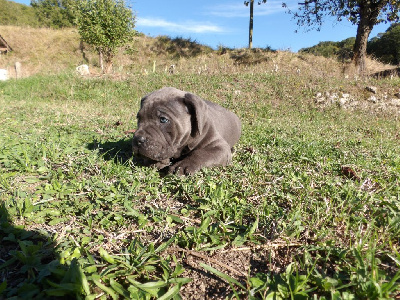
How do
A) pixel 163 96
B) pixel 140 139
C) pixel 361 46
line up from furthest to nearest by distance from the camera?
pixel 361 46, pixel 163 96, pixel 140 139

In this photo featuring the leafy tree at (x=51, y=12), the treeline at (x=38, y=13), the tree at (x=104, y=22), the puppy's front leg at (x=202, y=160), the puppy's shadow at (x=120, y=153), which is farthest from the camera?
the leafy tree at (x=51, y=12)

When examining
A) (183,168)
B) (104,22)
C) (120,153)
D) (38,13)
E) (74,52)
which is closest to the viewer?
(183,168)

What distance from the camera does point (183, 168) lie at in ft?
9.70

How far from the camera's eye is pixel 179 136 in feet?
10.2

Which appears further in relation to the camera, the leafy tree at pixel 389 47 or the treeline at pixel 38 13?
the treeline at pixel 38 13

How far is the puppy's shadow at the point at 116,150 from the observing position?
3465 mm

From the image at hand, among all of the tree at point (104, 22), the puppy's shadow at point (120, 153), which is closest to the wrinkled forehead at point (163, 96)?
the puppy's shadow at point (120, 153)

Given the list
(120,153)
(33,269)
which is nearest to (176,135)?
(120,153)

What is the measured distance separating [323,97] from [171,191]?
10.1 m

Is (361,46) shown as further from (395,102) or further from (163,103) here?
(163,103)

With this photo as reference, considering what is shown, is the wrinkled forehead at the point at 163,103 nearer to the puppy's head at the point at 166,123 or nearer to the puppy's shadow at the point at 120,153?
the puppy's head at the point at 166,123

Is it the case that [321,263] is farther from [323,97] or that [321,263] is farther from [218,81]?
[218,81]

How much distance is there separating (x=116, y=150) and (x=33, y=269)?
8.20 ft

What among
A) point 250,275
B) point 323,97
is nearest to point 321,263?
point 250,275
